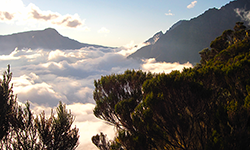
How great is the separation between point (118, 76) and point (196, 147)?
31.7ft

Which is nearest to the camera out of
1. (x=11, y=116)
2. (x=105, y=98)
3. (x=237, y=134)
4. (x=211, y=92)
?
(x=237, y=134)

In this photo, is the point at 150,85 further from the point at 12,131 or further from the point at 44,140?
the point at 12,131

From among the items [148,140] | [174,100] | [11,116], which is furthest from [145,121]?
[11,116]

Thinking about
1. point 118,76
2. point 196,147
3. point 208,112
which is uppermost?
point 118,76

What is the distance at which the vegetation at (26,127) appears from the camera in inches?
354

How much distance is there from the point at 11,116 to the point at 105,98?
24.6 ft

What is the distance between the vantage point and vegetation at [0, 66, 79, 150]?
8.98 metres

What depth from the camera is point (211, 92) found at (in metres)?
8.20

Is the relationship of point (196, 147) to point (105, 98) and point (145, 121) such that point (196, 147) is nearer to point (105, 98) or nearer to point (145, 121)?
point (145, 121)

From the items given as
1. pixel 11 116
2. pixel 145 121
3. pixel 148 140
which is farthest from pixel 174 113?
pixel 11 116

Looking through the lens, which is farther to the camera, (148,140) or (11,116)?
(11,116)

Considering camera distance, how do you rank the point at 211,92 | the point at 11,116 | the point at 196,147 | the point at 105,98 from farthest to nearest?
the point at 105,98, the point at 11,116, the point at 211,92, the point at 196,147

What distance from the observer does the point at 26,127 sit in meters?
9.80

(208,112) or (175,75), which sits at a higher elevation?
(175,75)
